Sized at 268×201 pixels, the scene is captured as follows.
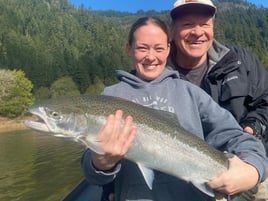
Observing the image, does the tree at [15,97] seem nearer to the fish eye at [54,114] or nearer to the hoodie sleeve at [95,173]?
the hoodie sleeve at [95,173]

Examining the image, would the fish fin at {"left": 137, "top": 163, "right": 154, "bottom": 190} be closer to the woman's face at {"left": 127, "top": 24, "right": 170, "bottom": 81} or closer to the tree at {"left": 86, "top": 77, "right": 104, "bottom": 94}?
the woman's face at {"left": 127, "top": 24, "right": 170, "bottom": 81}

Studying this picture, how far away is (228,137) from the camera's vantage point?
3.45m

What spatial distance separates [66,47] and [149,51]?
123 meters

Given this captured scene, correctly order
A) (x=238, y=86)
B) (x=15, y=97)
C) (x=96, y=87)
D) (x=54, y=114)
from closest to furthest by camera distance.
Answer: (x=54, y=114) → (x=238, y=86) → (x=15, y=97) → (x=96, y=87)

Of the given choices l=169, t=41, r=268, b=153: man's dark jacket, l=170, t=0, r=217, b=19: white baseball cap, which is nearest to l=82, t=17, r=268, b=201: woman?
l=170, t=0, r=217, b=19: white baseball cap

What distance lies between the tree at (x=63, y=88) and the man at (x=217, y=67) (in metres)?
81.2

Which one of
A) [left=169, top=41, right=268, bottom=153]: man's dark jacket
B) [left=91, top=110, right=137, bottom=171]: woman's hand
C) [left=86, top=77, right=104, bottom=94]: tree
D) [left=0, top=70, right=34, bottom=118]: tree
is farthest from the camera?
[left=86, top=77, right=104, bottom=94]: tree

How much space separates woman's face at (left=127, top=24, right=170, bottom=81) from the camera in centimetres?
364

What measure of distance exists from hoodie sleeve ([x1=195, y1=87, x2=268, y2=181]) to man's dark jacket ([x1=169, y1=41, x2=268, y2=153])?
1.19m

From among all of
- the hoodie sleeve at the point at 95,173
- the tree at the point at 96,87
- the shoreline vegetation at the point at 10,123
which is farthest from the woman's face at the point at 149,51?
the tree at the point at 96,87

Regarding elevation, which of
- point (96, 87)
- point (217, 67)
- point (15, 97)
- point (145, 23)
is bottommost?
point (96, 87)

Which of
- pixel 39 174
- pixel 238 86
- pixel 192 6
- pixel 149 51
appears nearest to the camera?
pixel 149 51

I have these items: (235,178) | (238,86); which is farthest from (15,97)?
(235,178)

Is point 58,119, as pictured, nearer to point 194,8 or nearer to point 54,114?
point 54,114
